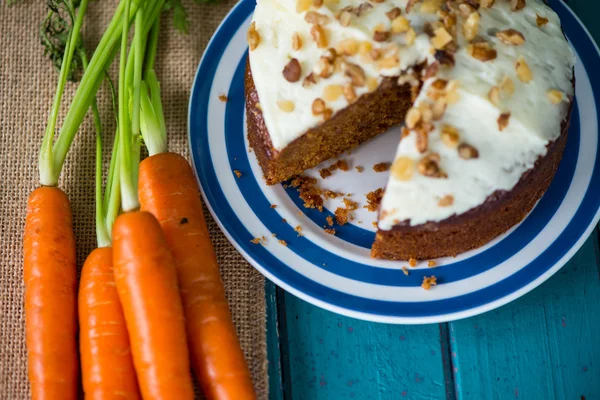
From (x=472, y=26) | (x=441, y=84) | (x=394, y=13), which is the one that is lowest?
(x=441, y=84)

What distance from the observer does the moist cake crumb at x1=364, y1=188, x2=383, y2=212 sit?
301cm

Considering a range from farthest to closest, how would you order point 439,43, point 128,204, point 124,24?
point 124,24 → point 128,204 → point 439,43

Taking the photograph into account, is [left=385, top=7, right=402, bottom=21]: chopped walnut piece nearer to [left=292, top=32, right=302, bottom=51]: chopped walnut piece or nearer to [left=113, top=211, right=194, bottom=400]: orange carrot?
[left=292, top=32, right=302, bottom=51]: chopped walnut piece

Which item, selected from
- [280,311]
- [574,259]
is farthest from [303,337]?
[574,259]

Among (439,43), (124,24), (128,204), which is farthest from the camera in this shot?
(124,24)

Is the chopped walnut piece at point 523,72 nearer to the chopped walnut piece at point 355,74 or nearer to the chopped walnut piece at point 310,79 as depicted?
the chopped walnut piece at point 355,74

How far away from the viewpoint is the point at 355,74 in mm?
2648

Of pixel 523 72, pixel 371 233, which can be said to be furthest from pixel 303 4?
→ pixel 371 233

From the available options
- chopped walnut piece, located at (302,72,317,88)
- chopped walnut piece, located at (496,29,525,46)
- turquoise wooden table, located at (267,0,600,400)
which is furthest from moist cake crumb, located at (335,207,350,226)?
chopped walnut piece, located at (496,29,525,46)

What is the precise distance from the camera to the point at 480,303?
2.73m

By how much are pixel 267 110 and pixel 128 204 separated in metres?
0.69

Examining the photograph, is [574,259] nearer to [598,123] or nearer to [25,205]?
[598,123]

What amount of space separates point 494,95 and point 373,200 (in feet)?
2.51

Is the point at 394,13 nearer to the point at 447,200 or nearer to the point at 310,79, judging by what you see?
the point at 310,79
